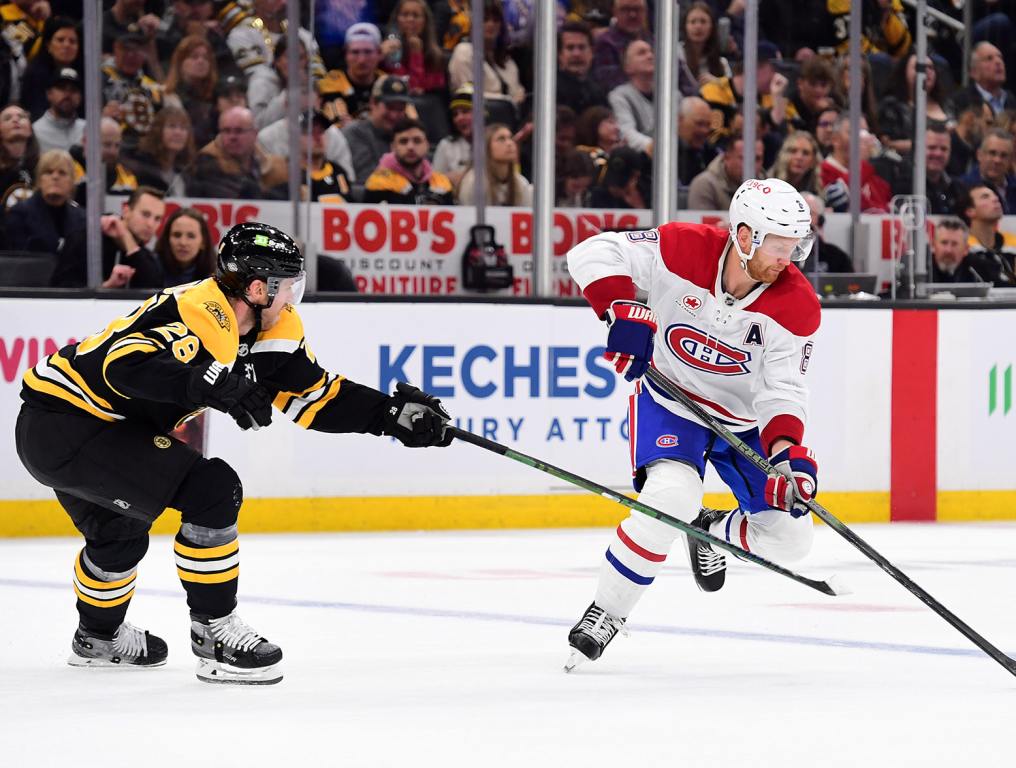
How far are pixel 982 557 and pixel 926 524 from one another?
1.04 m

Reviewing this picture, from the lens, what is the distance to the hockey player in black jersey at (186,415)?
10.3ft

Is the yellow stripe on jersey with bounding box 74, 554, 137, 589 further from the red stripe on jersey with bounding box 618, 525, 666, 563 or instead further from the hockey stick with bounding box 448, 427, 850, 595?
the red stripe on jersey with bounding box 618, 525, 666, 563

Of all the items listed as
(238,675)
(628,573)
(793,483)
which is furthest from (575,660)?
(238,675)

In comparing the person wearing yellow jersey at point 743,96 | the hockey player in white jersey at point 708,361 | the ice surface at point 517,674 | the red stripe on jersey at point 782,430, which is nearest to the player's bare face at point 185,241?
the ice surface at point 517,674

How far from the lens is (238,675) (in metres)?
3.24

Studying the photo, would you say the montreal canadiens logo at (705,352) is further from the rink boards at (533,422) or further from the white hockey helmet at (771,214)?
the rink boards at (533,422)

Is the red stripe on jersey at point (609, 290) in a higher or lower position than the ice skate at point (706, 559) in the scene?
higher

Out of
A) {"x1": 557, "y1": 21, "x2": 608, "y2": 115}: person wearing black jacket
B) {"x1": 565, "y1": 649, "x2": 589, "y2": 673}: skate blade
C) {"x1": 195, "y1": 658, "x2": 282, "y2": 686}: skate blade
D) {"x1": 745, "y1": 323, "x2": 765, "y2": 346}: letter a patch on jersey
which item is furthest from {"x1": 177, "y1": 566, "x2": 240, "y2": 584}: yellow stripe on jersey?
{"x1": 557, "y1": 21, "x2": 608, "y2": 115}: person wearing black jacket

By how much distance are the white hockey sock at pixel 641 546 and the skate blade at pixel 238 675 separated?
745mm

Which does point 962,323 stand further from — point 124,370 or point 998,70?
point 124,370

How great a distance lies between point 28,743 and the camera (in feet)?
Answer: 8.72

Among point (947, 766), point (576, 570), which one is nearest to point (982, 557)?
point (576, 570)

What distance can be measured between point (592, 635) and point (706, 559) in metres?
0.83

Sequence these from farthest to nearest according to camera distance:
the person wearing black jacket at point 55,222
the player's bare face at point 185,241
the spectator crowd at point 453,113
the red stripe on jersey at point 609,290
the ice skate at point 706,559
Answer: the spectator crowd at point 453,113 → the player's bare face at point 185,241 → the person wearing black jacket at point 55,222 → the ice skate at point 706,559 → the red stripe on jersey at point 609,290
